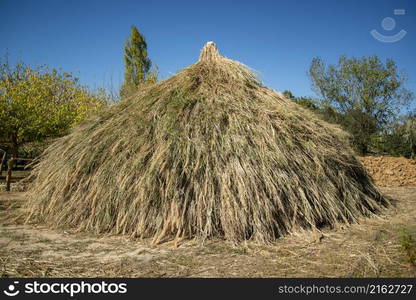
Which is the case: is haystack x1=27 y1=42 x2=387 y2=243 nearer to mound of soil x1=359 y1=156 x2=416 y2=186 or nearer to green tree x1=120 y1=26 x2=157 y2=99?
mound of soil x1=359 y1=156 x2=416 y2=186

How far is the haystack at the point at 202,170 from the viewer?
14.5 ft

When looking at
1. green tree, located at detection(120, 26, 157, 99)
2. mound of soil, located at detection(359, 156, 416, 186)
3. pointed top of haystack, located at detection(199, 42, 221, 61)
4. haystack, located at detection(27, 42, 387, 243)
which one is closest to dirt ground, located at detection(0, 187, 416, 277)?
haystack, located at detection(27, 42, 387, 243)

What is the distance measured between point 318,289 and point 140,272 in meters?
1.72

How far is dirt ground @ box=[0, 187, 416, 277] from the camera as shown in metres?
3.22

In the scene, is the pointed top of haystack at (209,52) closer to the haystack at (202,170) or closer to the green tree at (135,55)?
the haystack at (202,170)

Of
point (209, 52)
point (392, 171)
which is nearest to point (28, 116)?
point (209, 52)

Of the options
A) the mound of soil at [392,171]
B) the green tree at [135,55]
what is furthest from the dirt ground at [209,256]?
the green tree at [135,55]

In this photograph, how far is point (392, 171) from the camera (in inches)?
449

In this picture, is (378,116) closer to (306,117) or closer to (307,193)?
(306,117)

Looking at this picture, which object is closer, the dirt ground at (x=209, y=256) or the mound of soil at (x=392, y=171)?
the dirt ground at (x=209, y=256)

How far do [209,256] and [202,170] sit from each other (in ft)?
4.21

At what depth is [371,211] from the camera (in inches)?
236

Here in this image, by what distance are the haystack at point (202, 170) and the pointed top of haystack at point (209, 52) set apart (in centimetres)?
80

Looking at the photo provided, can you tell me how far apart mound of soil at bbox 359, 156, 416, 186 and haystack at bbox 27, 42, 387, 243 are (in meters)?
5.76
